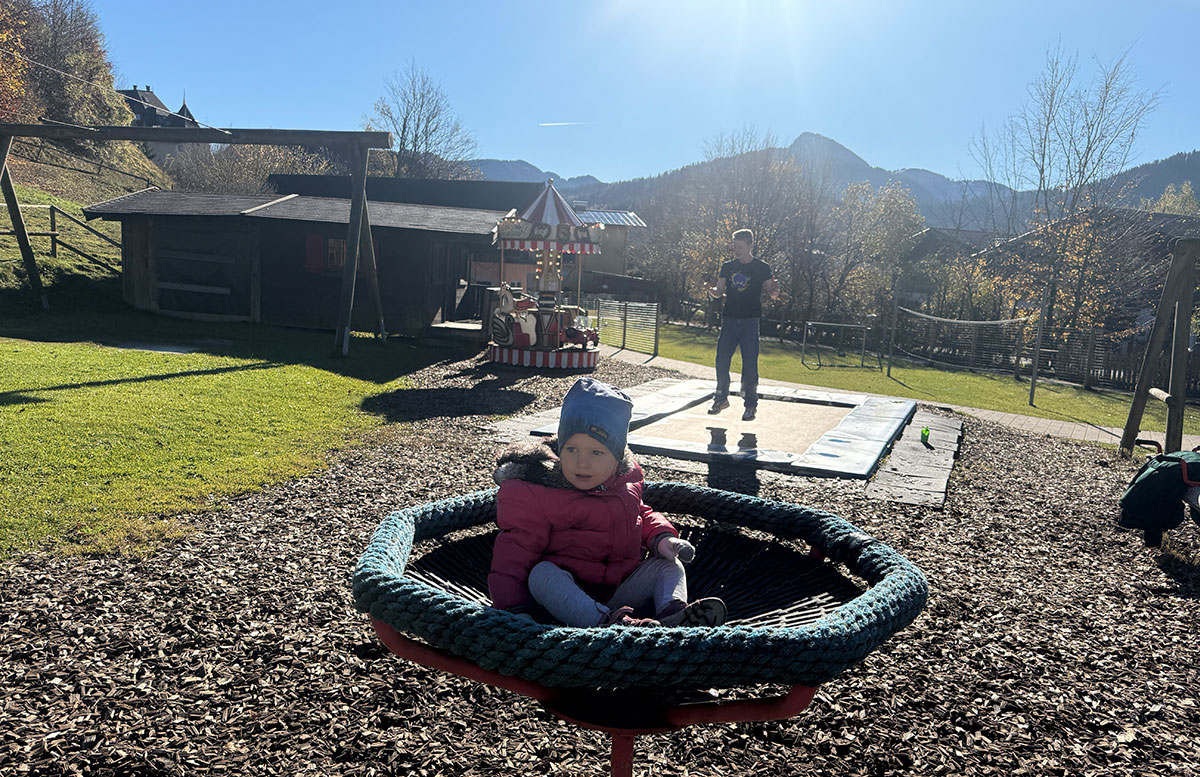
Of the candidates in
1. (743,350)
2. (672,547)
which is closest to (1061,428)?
(743,350)

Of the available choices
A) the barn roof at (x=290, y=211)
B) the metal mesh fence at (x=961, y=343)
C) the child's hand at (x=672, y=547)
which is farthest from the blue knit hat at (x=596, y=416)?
the metal mesh fence at (x=961, y=343)

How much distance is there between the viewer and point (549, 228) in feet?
46.9

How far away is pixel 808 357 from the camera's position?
861 inches

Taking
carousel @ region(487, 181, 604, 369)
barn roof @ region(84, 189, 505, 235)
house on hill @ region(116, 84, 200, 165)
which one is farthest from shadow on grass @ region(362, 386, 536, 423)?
house on hill @ region(116, 84, 200, 165)

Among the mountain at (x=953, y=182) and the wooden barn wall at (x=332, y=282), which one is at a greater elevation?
the mountain at (x=953, y=182)

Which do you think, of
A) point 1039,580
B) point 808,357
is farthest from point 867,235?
point 1039,580

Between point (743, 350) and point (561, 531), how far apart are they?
6.74 meters

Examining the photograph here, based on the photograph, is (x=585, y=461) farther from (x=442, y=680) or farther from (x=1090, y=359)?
(x=1090, y=359)

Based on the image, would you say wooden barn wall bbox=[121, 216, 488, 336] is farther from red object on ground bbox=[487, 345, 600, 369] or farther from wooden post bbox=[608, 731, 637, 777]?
wooden post bbox=[608, 731, 637, 777]

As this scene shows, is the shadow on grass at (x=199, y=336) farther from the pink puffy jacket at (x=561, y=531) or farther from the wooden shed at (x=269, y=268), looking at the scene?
the pink puffy jacket at (x=561, y=531)

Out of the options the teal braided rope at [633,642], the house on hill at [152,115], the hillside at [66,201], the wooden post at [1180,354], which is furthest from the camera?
the house on hill at [152,115]

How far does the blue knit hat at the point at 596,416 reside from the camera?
231 cm

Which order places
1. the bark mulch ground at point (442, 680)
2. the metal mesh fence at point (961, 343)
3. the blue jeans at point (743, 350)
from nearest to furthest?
1. the bark mulch ground at point (442, 680)
2. the blue jeans at point (743, 350)
3. the metal mesh fence at point (961, 343)

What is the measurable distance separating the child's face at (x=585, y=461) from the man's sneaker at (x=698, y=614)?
0.44 meters
